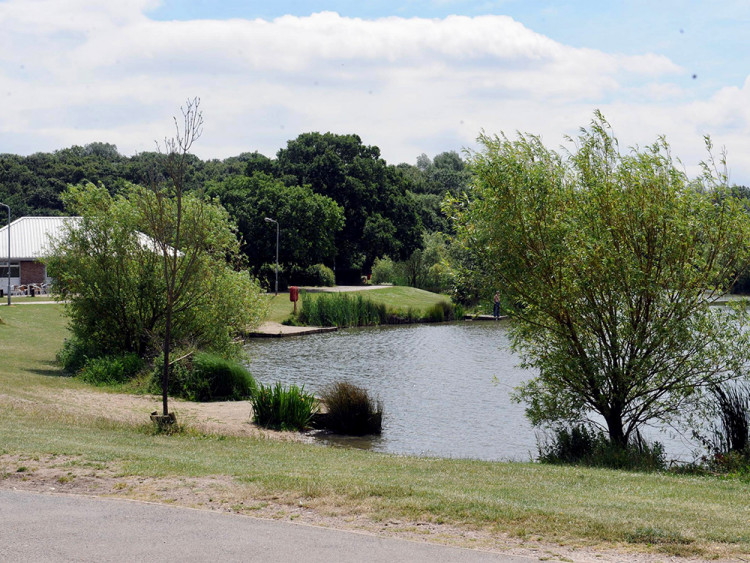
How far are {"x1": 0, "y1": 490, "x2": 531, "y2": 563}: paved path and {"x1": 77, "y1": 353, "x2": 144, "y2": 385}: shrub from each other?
59.4ft

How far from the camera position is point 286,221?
7325 cm

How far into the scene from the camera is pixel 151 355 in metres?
28.9

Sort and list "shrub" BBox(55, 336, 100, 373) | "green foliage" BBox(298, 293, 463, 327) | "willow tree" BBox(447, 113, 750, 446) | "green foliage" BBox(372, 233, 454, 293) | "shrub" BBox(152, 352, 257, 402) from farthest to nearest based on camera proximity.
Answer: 1. "green foliage" BBox(372, 233, 454, 293)
2. "green foliage" BBox(298, 293, 463, 327)
3. "shrub" BBox(55, 336, 100, 373)
4. "shrub" BBox(152, 352, 257, 402)
5. "willow tree" BBox(447, 113, 750, 446)

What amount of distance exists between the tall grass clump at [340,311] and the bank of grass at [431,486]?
39721 millimetres

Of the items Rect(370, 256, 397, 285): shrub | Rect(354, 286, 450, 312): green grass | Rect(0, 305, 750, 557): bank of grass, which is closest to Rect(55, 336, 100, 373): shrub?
Rect(0, 305, 750, 557): bank of grass

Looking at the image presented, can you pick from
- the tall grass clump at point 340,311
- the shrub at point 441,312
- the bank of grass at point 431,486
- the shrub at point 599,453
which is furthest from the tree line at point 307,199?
the bank of grass at point 431,486

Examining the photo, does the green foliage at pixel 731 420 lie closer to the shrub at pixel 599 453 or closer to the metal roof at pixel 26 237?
the shrub at pixel 599 453

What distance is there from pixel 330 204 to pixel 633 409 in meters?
60.4

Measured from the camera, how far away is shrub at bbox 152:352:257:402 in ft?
81.3

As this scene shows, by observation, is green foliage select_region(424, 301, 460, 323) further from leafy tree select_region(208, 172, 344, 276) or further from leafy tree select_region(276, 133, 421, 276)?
leafy tree select_region(276, 133, 421, 276)

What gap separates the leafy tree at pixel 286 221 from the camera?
2889 inches

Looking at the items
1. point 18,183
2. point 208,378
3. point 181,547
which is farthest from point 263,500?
point 18,183

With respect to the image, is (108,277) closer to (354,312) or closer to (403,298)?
(354,312)

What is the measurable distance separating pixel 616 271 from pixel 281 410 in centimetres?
943
